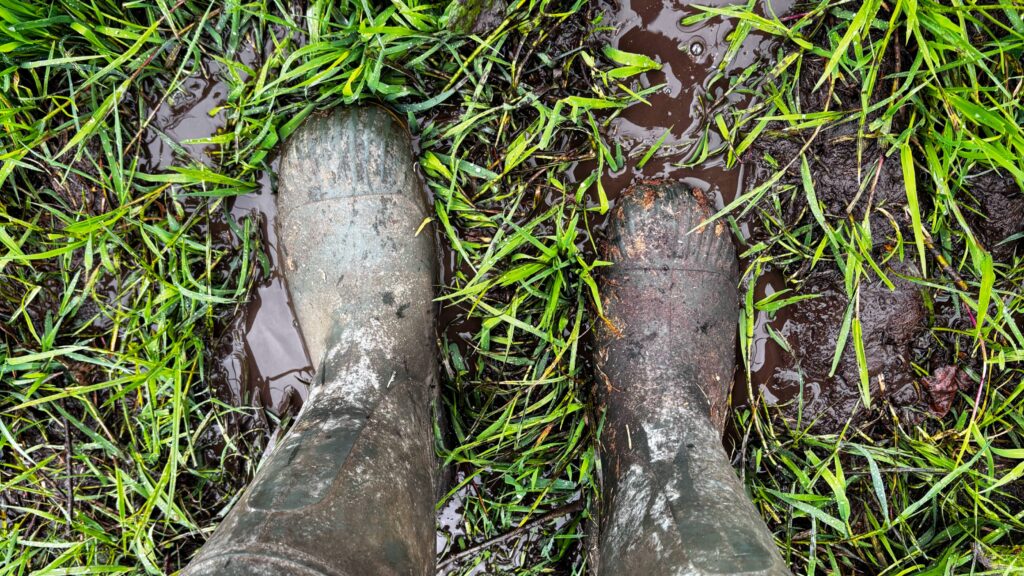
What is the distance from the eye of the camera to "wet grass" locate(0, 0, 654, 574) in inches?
64.4

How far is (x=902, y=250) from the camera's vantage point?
5.19ft

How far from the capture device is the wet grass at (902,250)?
1520 millimetres

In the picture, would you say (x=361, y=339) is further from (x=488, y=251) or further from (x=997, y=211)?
(x=997, y=211)

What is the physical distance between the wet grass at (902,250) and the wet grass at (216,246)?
→ 0.44 m

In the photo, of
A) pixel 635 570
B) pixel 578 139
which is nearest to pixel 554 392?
pixel 635 570

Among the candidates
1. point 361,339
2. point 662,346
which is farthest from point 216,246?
point 662,346

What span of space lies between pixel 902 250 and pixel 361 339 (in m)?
1.38

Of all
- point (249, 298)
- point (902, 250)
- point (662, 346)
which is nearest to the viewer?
point (902, 250)

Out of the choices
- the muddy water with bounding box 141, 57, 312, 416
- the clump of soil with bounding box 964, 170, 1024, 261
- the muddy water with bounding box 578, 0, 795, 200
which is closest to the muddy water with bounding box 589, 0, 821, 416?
the muddy water with bounding box 578, 0, 795, 200

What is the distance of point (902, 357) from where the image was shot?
1694 millimetres

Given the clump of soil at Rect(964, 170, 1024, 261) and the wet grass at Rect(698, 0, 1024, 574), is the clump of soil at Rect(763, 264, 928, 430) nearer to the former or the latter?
the wet grass at Rect(698, 0, 1024, 574)

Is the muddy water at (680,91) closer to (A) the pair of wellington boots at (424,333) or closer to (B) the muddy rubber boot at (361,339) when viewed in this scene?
(A) the pair of wellington boots at (424,333)

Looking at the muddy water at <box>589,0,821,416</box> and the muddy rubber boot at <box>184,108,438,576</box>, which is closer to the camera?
the muddy rubber boot at <box>184,108,438,576</box>

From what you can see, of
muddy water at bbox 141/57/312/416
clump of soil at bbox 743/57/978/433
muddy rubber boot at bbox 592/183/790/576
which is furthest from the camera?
muddy water at bbox 141/57/312/416
